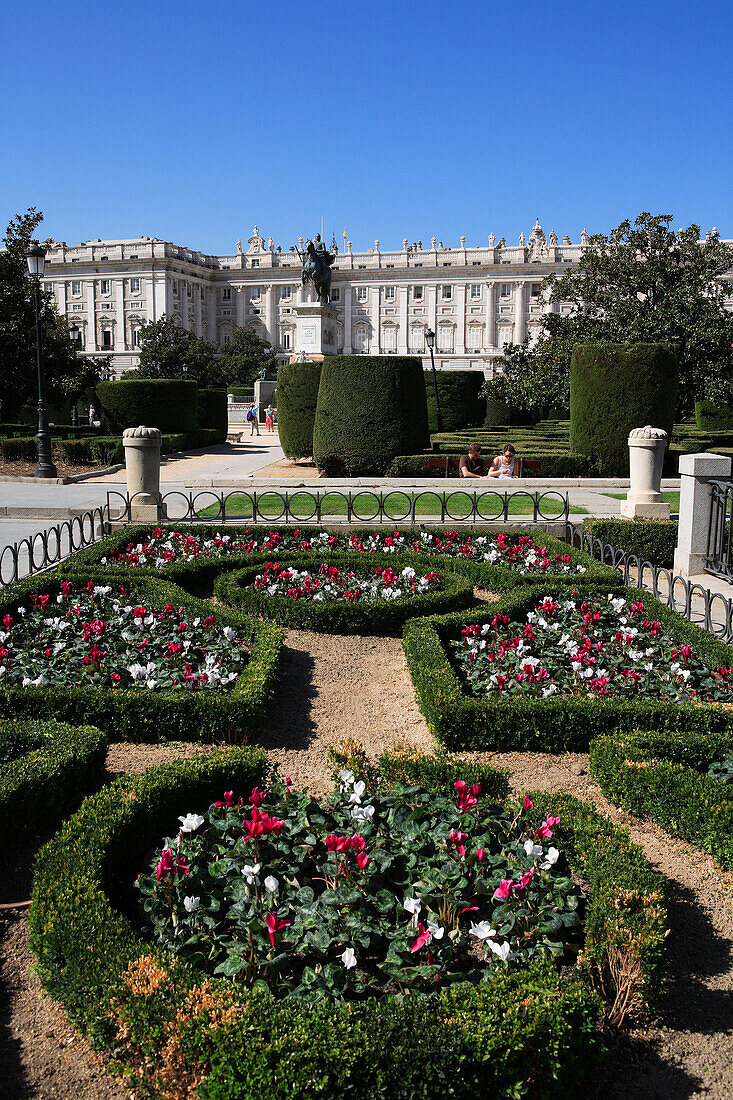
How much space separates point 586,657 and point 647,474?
5.50 metres

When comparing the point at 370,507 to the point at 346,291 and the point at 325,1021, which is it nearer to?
the point at 325,1021

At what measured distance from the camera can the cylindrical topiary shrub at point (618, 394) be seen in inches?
624

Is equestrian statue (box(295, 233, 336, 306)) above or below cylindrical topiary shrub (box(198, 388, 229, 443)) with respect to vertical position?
above

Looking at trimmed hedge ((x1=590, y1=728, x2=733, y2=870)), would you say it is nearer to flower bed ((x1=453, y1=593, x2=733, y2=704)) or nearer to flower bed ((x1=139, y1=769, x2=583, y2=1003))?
flower bed ((x1=453, y1=593, x2=733, y2=704))

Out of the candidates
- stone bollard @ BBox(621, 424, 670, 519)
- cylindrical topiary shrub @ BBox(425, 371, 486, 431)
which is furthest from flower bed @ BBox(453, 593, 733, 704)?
cylindrical topiary shrub @ BBox(425, 371, 486, 431)

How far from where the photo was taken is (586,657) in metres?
5.61

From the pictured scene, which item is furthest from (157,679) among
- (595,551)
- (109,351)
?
(109,351)

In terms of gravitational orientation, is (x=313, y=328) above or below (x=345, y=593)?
above

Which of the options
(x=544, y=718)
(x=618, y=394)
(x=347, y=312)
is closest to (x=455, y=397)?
(x=618, y=394)

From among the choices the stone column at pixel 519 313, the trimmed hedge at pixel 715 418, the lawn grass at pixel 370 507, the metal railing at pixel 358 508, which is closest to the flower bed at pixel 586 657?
the metal railing at pixel 358 508

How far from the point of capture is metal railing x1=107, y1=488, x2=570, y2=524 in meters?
10.6

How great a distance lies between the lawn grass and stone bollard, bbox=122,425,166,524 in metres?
0.99

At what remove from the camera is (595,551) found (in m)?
9.80

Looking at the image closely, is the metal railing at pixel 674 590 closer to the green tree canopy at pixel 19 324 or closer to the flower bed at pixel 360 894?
the flower bed at pixel 360 894
